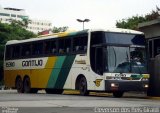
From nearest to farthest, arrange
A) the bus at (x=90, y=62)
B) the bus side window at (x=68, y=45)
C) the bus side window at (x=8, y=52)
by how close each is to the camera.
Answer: the bus at (x=90, y=62), the bus side window at (x=68, y=45), the bus side window at (x=8, y=52)

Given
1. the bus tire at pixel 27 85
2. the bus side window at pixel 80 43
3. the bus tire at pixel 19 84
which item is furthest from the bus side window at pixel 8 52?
the bus side window at pixel 80 43

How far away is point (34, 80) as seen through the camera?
30656 mm

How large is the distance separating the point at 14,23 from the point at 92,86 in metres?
47.3

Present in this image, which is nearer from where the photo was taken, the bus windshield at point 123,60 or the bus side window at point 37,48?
the bus windshield at point 123,60

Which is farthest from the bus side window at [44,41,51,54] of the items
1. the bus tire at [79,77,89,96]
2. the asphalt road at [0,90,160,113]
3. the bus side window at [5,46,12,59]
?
the asphalt road at [0,90,160,113]

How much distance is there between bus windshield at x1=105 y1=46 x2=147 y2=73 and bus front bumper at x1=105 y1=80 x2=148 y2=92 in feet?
1.71

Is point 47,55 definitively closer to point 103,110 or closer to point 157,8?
point 103,110

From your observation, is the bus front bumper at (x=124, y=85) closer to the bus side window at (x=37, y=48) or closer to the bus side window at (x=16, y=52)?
the bus side window at (x=37, y=48)

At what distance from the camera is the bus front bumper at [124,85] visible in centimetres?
2372

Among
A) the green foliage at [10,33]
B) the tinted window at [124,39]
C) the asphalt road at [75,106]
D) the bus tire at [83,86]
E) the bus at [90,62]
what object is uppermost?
the green foliage at [10,33]

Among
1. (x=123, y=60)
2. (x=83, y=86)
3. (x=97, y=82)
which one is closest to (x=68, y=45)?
(x=83, y=86)

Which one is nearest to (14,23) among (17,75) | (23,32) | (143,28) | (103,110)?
(23,32)

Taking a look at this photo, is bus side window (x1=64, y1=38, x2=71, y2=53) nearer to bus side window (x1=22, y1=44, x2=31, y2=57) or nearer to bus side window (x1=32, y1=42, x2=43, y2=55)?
bus side window (x1=32, y1=42, x2=43, y2=55)

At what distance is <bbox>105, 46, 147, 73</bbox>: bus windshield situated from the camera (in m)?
23.8
